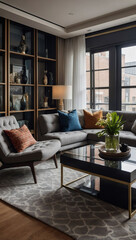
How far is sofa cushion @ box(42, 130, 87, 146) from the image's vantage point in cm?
391

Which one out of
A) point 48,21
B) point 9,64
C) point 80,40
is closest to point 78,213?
point 9,64

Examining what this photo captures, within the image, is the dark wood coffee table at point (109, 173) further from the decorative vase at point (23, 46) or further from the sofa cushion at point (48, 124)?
the decorative vase at point (23, 46)

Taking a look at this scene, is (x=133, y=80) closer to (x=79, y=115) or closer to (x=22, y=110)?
(x=79, y=115)

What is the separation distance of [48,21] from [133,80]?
231 centimetres

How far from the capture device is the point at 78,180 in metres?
2.95

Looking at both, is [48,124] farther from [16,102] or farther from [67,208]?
[67,208]

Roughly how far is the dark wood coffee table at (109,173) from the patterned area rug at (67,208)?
0.39ft

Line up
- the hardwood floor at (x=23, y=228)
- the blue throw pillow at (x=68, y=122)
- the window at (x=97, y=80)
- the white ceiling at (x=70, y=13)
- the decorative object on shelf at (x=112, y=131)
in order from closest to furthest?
1. the hardwood floor at (x=23, y=228)
2. the decorative object on shelf at (x=112, y=131)
3. the white ceiling at (x=70, y=13)
4. the blue throw pillow at (x=68, y=122)
5. the window at (x=97, y=80)

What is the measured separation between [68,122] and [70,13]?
219cm

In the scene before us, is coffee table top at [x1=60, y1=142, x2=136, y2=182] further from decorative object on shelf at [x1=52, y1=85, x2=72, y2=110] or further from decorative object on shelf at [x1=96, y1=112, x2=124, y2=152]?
decorative object on shelf at [x1=52, y1=85, x2=72, y2=110]

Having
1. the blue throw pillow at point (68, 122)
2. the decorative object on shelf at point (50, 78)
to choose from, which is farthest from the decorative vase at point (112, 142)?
the decorative object on shelf at point (50, 78)

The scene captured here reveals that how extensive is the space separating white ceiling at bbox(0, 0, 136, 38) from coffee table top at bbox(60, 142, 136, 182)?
2739 mm

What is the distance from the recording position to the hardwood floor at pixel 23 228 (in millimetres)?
1806

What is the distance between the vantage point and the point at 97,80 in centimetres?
553
